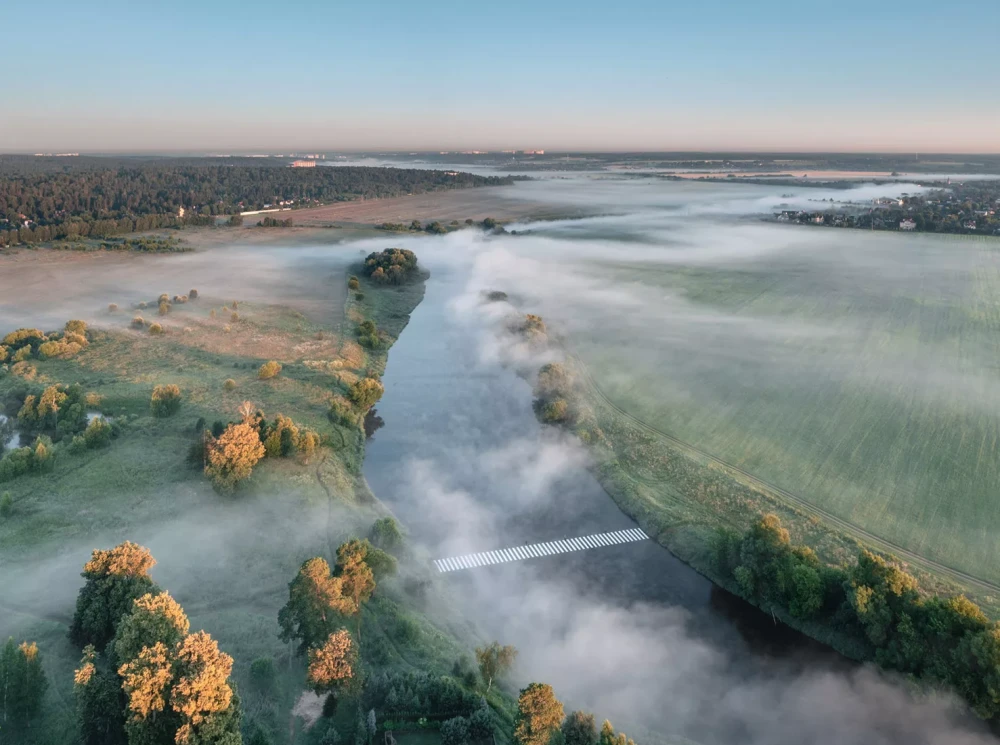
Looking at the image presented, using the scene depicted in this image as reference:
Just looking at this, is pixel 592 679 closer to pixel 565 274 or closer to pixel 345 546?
pixel 345 546

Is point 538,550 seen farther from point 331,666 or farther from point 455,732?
point 331,666

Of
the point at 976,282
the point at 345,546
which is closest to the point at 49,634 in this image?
the point at 345,546

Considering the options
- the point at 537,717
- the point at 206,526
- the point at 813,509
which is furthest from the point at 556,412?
the point at 537,717

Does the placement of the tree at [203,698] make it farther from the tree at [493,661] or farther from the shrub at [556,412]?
the shrub at [556,412]

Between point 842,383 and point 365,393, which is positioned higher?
point 842,383

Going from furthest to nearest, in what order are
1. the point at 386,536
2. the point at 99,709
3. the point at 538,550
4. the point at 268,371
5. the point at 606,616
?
the point at 268,371
the point at 538,550
the point at 386,536
the point at 606,616
the point at 99,709

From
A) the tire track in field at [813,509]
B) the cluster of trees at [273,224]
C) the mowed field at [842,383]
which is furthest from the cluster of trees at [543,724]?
the cluster of trees at [273,224]
